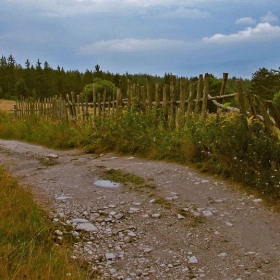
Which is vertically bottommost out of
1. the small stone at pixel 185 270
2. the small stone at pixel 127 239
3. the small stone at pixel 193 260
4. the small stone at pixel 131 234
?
the small stone at pixel 185 270

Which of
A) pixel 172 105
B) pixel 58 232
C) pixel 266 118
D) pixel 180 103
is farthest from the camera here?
pixel 172 105

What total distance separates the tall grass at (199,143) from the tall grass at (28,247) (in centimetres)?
305

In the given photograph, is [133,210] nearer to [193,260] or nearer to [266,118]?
[193,260]

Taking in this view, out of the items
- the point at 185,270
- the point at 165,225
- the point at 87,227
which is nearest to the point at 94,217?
the point at 87,227

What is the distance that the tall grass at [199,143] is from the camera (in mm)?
5390

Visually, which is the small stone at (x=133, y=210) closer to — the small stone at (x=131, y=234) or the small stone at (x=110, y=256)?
the small stone at (x=131, y=234)

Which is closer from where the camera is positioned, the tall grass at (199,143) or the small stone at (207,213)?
the small stone at (207,213)

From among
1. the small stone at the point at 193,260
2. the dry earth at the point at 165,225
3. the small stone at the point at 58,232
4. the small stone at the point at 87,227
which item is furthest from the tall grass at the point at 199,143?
the small stone at the point at 58,232

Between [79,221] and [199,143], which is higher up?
[199,143]

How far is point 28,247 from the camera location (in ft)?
10.3

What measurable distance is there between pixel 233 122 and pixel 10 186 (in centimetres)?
380

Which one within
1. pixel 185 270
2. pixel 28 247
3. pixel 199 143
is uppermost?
pixel 199 143

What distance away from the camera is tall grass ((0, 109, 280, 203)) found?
5390mm

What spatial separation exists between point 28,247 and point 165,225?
1687 millimetres
